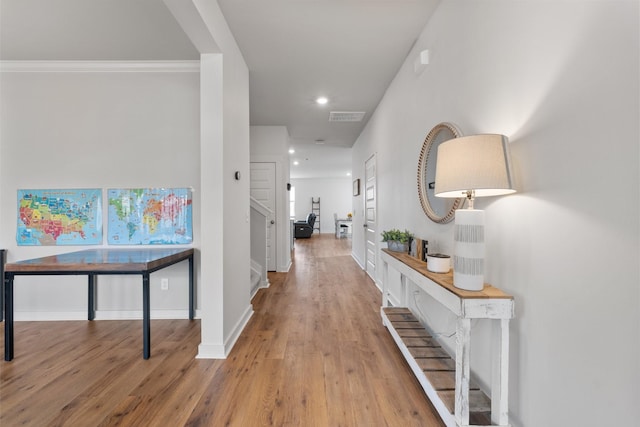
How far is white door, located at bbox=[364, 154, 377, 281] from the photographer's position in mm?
4164

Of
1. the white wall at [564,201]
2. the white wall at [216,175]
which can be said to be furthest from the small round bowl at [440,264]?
the white wall at [216,175]

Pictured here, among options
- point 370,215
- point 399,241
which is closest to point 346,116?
point 370,215

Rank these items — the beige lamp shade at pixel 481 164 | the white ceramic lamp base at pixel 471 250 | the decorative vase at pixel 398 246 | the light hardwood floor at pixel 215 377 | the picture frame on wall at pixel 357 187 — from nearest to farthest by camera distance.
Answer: the beige lamp shade at pixel 481 164 → the white ceramic lamp base at pixel 471 250 → the light hardwood floor at pixel 215 377 → the decorative vase at pixel 398 246 → the picture frame on wall at pixel 357 187

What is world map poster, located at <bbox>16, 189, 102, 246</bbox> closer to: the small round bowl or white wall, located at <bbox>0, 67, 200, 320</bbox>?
white wall, located at <bbox>0, 67, 200, 320</bbox>

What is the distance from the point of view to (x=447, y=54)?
6.03 feet

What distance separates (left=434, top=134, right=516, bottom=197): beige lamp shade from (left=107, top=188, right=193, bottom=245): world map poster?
8.16 feet

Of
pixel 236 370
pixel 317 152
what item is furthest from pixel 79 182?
pixel 317 152

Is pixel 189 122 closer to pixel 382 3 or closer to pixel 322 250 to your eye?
pixel 382 3

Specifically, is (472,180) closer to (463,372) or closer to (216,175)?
(463,372)

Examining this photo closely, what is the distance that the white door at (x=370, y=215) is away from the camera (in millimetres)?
4164

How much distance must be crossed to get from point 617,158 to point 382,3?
1845 mm

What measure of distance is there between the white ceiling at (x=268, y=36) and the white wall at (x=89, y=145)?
26cm

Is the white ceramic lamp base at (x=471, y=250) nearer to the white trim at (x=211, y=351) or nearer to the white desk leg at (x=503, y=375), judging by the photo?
the white desk leg at (x=503, y=375)

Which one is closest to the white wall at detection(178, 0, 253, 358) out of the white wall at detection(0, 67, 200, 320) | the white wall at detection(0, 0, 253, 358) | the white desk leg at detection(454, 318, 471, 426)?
the white wall at detection(0, 0, 253, 358)
